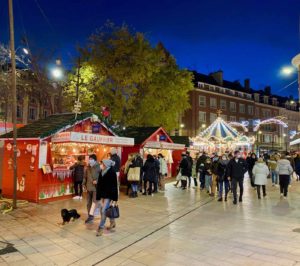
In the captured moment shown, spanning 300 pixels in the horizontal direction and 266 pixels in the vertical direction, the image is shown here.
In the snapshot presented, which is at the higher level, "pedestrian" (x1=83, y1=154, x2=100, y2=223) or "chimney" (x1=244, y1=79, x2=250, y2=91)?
"chimney" (x1=244, y1=79, x2=250, y2=91)

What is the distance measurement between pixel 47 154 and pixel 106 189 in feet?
18.8

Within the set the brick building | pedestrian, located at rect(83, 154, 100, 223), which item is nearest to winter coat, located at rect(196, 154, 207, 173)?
pedestrian, located at rect(83, 154, 100, 223)

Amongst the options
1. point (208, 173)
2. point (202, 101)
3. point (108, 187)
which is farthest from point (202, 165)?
point (202, 101)

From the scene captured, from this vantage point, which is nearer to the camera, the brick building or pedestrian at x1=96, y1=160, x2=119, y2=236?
pedestrian at x1=96, y1=160, x2=119, y2=236

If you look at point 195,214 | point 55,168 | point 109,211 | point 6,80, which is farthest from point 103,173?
point 6,80

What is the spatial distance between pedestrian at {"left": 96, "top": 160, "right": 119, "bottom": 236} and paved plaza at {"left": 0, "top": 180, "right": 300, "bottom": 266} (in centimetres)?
50

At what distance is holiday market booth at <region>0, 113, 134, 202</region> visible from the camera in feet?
39.4

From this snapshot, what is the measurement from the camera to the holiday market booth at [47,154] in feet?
39.4

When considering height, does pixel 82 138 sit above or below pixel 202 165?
above

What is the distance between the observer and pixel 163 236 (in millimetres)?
7488

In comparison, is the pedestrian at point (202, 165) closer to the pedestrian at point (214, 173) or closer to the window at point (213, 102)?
the pedestrian at point (214, 173)

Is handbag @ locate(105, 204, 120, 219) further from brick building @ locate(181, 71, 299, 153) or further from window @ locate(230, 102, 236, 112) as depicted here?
window @ locate(230, 102, 236, 112)

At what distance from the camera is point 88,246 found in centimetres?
666

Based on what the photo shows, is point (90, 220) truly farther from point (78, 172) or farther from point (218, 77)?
point (218, 77)
